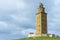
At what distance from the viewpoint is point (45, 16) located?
91000 mm

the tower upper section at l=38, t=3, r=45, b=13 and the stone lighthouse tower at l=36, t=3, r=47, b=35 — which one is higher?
the tower upper section at l=38, t=3, r=45, b=13

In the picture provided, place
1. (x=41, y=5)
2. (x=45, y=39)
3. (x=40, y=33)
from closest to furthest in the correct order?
(x=45, y=39), (x=40, y=33), (x=41, y=5)

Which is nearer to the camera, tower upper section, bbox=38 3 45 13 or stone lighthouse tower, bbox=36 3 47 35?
stone lighthouse tower, bbox=36 3 47 35

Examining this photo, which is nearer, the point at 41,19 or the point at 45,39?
the point at 45,39

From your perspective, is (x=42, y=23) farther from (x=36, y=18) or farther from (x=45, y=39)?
(x=45, y=39)

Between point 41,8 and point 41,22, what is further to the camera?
point 41,8

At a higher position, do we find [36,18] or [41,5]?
[41,5]

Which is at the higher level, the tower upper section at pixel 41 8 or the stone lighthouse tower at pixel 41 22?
the tower upper section at pixel 41 8

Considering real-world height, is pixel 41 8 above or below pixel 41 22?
above

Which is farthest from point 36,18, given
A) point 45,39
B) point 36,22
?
point 45,39

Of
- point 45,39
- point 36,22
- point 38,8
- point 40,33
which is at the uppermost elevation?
point 38,8

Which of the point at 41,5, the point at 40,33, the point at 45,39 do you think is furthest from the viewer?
the point at 41,5

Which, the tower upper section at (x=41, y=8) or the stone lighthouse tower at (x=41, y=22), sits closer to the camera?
the stone lighthouse tower at (x=41, y=22)

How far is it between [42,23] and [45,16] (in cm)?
399
